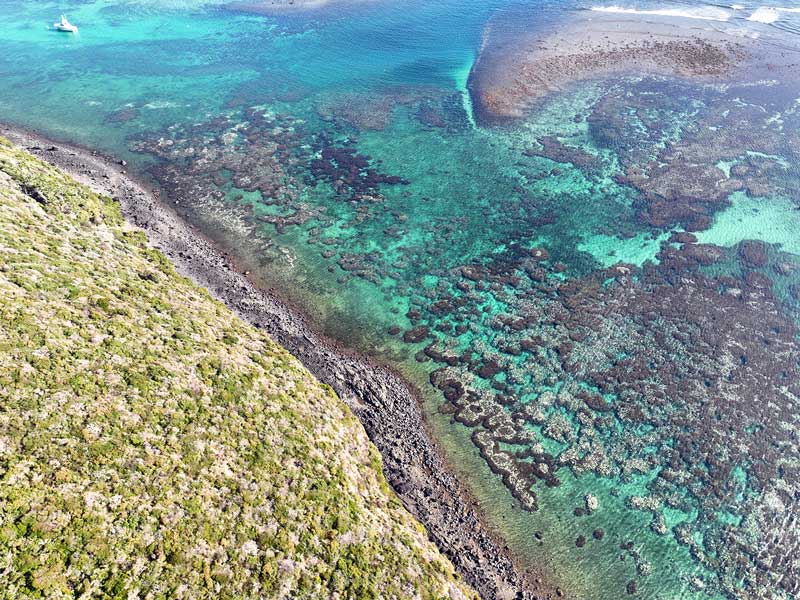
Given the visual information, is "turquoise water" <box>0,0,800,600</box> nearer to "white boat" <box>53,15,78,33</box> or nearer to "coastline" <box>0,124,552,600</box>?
"coastline" <box>0,124,552,600</box>

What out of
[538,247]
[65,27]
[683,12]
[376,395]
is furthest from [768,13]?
[65,27]

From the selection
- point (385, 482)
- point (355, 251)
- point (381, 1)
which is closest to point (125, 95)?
point (355, 251)

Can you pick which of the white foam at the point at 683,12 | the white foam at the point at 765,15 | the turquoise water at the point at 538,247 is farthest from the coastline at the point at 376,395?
the white foam at the point at 765,15

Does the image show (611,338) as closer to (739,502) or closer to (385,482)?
(739,502)

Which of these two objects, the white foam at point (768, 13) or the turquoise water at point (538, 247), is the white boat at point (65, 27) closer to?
the turquoise water at point (538, 247)

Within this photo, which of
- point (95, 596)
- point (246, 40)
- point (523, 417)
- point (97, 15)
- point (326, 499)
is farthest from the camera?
point (97, 15)

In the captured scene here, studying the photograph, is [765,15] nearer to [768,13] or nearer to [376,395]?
[768,13]

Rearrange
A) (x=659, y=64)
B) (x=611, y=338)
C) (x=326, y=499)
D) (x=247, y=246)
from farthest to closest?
1. (x=659, y=64)
2. (x=247, y=246)
3. (x=611, y=338)
4. (x=326, y=499)

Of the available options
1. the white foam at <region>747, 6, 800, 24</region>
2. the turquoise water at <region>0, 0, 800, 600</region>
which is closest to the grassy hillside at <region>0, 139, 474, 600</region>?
the turquoise water at <region>0, 0, 800, 600</region>
